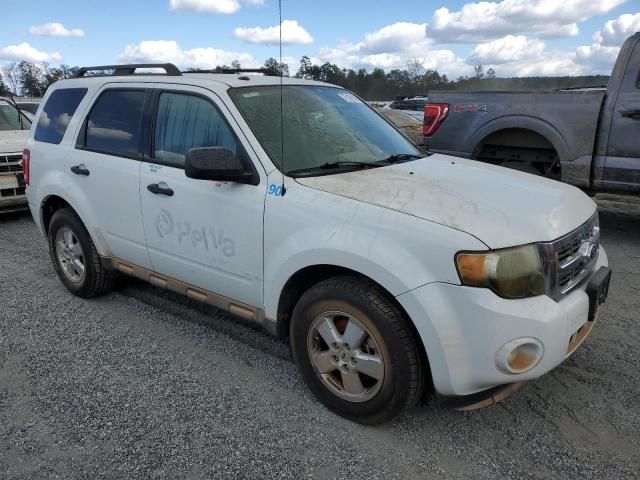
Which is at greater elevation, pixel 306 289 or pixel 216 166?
pixel 216 166

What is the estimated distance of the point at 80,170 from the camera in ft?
13.7

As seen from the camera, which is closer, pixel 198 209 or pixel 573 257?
pixel 573 257

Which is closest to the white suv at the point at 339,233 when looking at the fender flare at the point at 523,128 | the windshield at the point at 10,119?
the fender flare at the point at 523,128

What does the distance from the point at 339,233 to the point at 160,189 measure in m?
1.48

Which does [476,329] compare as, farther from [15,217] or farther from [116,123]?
[15,217]

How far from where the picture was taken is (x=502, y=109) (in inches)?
247

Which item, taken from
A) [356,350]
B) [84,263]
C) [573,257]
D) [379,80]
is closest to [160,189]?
[84,263]

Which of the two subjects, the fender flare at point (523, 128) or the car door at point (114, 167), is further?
the fender flare at point (523, 128)

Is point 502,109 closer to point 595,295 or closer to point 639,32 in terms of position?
point 639,32

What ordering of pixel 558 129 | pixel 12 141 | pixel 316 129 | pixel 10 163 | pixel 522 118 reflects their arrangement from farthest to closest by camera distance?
1. pixel 12 141
2. pixel 10 163
3. pixel 522 118
4. pixel 558 129
5. pixel 316 129

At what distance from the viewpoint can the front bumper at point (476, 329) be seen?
235 cm

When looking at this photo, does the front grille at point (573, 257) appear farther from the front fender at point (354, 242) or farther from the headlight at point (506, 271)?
the front fender at point (354, 242)

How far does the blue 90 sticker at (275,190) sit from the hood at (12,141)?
6.12m

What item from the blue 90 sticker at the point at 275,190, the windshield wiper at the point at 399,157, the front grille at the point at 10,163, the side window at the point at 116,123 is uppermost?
the side window at the point at 116,123
